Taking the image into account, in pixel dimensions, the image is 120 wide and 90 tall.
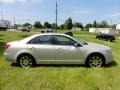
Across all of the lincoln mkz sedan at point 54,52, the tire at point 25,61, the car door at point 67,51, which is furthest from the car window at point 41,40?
the tire at point 25,61

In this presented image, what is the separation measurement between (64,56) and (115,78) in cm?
267

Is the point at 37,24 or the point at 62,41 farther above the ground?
the point at 37,24

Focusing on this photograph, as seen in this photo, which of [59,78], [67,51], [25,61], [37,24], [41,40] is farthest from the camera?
[37,24]

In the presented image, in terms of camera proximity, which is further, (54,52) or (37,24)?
(37,24)

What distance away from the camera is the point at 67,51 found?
10461mm

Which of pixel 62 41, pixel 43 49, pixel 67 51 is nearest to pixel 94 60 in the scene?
pixel 67 51

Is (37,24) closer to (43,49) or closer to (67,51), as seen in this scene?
(43,49)

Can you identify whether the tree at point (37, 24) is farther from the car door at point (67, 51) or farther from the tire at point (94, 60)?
the tire at point (94, 60)

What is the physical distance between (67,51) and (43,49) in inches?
39.8

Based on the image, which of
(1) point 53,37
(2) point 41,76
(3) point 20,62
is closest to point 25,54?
(3) point 20,62

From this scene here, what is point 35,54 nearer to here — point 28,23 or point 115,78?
point 115,78

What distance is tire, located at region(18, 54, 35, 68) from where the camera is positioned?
10570 mm

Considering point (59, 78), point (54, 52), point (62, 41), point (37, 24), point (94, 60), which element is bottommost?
point (59, 78)

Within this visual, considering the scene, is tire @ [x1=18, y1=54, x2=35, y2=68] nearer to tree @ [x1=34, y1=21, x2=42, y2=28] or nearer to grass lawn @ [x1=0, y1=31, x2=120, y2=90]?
grass lawn @ [x1=0, y1=31, x2=120, y2=90]
